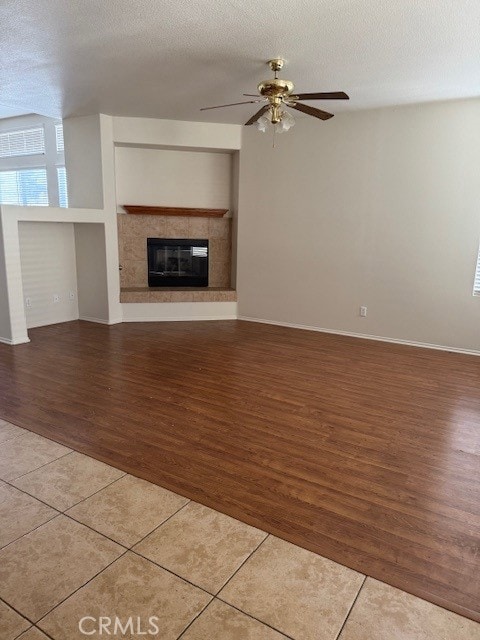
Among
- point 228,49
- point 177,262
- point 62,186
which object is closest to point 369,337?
point 177,262

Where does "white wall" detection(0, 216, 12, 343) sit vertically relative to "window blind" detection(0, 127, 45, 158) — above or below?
below

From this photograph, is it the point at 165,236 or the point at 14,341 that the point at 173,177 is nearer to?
the point at 165,236

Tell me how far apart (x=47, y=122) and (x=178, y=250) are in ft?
10.7

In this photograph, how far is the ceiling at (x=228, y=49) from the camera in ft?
9.25

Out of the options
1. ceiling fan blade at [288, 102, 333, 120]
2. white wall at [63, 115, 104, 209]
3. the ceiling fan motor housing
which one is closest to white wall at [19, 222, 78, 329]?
white wall at [63, 115, 104, 209]

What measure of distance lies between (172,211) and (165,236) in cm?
43

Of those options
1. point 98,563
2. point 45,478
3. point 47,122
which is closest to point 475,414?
point 98,563

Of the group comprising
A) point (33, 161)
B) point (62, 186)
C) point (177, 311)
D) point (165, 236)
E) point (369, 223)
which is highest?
point (33, 161)

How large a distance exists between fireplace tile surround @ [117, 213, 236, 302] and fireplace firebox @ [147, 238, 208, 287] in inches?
3.4

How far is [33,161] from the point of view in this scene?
283 inches

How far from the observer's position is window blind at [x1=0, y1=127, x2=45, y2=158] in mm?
7086

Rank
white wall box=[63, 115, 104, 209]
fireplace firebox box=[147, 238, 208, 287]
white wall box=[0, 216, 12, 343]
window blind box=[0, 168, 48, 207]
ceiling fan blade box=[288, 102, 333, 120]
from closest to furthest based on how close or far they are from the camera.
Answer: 1. ceiling fan blade box=[288, 102, 333, 120]
2. white wall box=[0, 216, 12, 343]
3. white wall box=[63, 115, 104, 209]
4. fireplace firebox box=[147, 238, 208, 287]
5. window blind box=[0, 168, 48, 207]

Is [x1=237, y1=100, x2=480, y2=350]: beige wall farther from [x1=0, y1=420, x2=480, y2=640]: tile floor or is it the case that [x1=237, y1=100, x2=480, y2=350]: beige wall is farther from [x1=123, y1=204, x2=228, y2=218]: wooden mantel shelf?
[x1=0, y1=420, x2=480, y2=640]: tile floor

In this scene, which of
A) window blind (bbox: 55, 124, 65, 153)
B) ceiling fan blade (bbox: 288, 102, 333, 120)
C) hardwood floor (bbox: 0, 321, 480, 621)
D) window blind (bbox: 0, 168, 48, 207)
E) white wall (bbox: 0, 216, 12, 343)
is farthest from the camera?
window blind (bbox: 0, 168, 48, 207)
